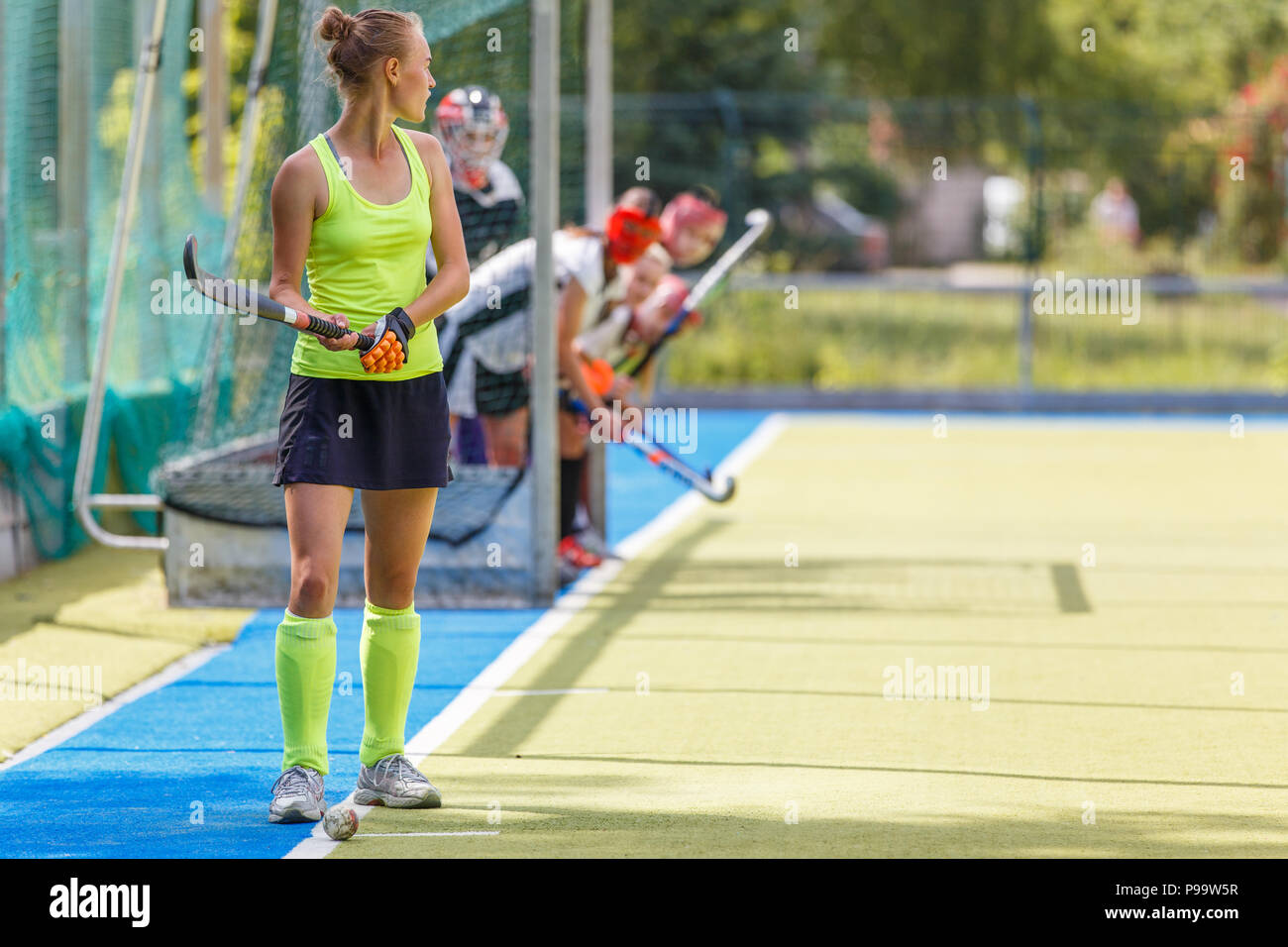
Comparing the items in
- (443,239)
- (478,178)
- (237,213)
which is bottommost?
(443,239)

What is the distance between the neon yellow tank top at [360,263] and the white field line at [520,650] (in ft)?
3.66

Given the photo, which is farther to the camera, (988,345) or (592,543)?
(988,345)

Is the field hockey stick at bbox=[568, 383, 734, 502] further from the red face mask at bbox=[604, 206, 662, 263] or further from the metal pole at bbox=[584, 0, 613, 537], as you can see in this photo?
the red face mask at bbox=[604, 206, 662, 263]

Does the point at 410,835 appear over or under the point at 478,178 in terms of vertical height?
under

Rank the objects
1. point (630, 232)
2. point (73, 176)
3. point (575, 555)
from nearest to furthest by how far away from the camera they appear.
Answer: point (630, 232) → point (575, 555) → point (73, 176)

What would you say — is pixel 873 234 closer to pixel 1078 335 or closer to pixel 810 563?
pixel 1078 335

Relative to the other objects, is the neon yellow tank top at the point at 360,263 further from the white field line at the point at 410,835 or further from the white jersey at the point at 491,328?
the white jersey at the point at 491,328

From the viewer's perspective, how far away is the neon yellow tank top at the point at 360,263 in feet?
16.5

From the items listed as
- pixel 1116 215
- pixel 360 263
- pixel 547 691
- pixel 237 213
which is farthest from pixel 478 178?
pixel 1116 215

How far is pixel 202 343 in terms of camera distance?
1301cm

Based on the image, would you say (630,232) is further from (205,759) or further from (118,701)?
(205,759)

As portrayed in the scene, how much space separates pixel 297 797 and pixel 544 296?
4219 mm

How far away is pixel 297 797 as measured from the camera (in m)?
5.07
